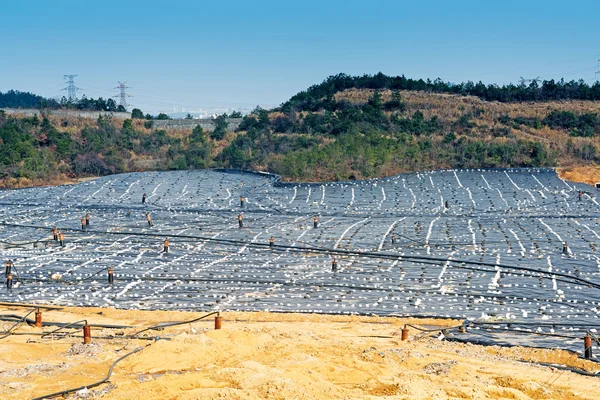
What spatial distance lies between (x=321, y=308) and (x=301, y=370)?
4096mm

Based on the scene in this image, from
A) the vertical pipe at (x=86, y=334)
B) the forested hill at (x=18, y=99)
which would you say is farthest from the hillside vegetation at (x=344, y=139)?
the forested hill at (x=18, y=99)

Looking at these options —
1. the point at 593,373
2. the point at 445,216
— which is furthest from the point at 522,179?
the point at 593,373

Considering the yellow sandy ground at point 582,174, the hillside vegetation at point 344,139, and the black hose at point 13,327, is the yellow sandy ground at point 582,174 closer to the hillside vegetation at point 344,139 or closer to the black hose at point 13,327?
the hillside vegetation at point 344,139

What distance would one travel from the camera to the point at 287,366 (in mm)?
9125

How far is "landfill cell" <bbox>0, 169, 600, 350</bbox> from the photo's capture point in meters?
13.1

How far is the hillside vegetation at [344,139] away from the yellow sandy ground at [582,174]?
166 cm

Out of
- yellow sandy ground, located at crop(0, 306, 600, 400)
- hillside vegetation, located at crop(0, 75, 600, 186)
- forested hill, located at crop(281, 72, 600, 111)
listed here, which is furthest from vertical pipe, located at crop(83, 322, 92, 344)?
forested hill, located at crop(281, 72, 600, 111)

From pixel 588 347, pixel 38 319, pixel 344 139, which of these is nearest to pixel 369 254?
pixel 588 347

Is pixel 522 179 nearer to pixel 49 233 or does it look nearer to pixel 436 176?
pixel 436 176

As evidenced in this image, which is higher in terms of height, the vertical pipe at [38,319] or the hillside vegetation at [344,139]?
the hillside vegetation at [344,139]

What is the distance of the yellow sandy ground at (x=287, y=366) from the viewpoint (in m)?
8.24

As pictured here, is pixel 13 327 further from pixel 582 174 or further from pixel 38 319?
pixel 582 174

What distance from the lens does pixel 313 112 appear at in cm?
5169

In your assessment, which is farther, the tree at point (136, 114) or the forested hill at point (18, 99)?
the forested hill at point (18, 99)
